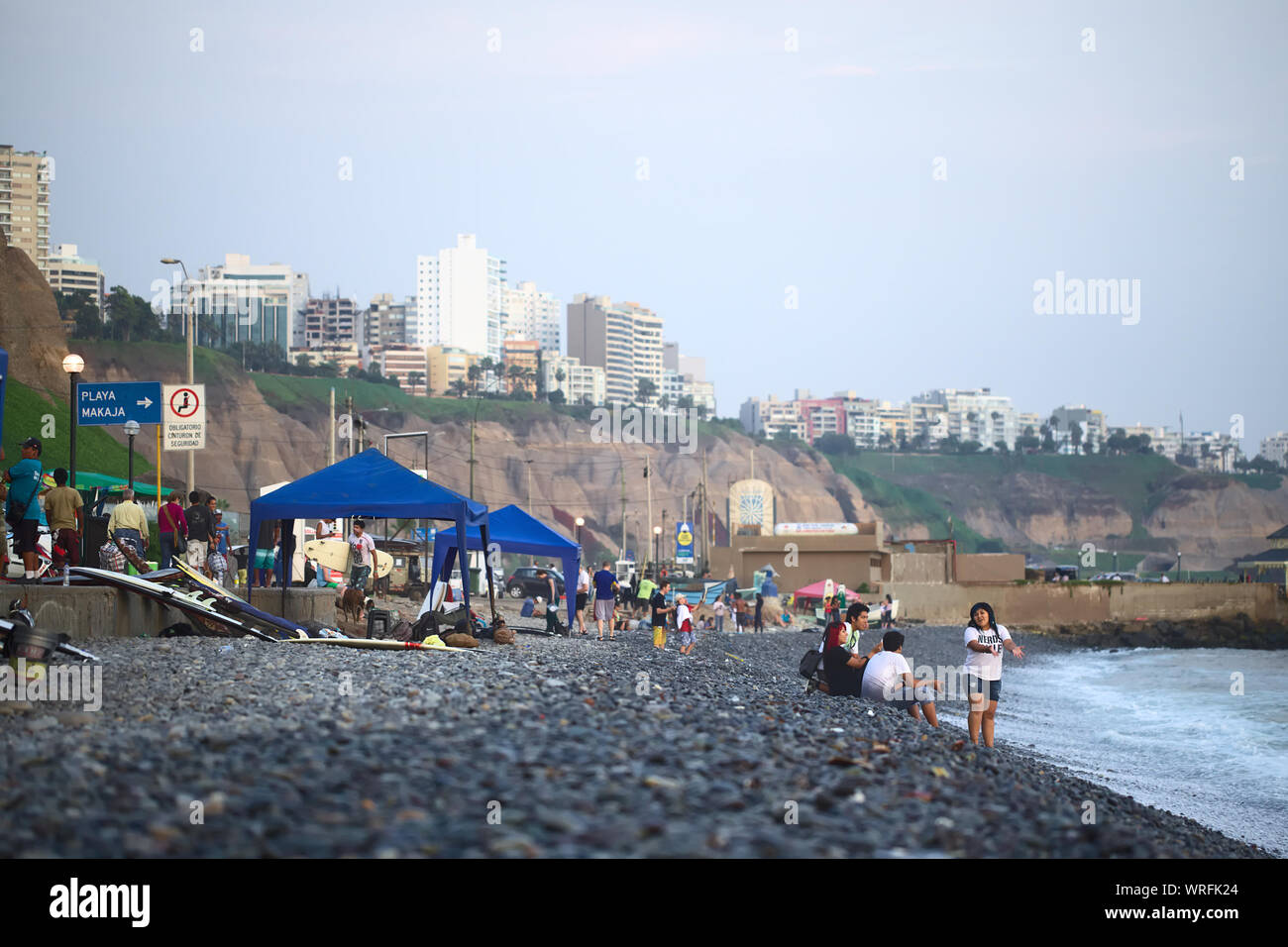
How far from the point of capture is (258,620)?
1342 centimetres

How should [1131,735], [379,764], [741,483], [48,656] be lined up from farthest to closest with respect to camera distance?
[741,483] < [1131,735] < [48,656] < [379,764]

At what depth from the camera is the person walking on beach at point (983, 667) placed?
10.7 m

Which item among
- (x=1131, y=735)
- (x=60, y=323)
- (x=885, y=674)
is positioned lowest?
(x=1131, y=735)

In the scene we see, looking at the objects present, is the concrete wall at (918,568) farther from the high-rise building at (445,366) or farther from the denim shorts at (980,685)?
the high-rise building at (445,366)

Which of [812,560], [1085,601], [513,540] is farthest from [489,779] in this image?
[1085,601]

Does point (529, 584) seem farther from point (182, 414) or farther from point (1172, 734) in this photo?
point (1172, 734)

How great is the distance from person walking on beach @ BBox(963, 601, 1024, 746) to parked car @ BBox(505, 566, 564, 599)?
1085 inches

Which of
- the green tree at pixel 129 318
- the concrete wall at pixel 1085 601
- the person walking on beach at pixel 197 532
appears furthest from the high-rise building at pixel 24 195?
the person walking on beach at pixel 197 532

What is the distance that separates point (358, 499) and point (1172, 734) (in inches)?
621

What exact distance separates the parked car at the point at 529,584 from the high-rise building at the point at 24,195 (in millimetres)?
50842

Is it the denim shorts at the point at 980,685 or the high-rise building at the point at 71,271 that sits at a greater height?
the high-rise building at the point at 71,271
